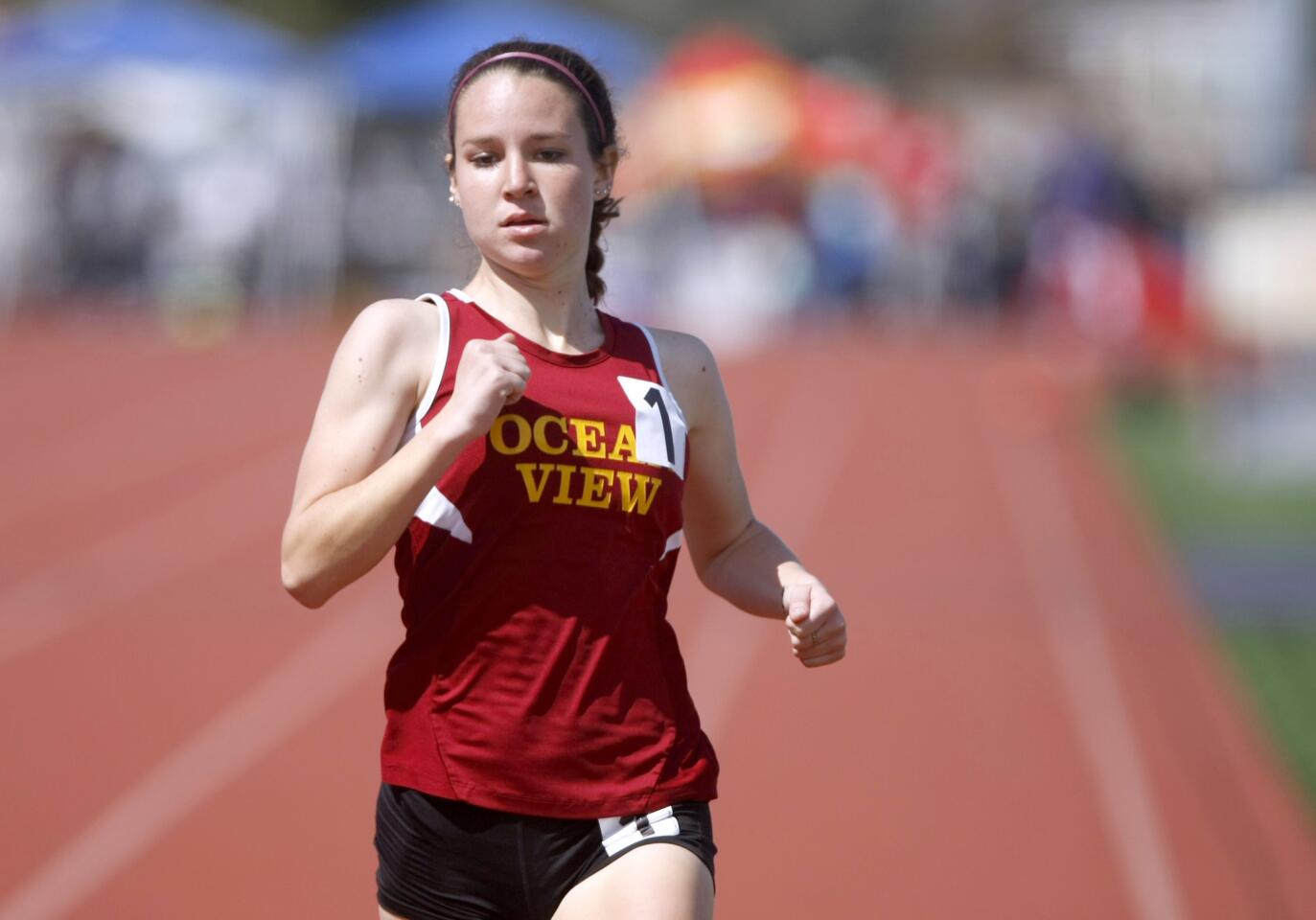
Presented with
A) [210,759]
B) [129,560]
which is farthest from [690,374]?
[129,560]

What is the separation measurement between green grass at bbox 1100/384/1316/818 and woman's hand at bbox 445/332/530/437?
207 inches

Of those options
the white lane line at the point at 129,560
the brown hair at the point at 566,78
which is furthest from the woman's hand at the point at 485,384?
the white lane line at the point at 129,560

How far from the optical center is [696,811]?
236cm

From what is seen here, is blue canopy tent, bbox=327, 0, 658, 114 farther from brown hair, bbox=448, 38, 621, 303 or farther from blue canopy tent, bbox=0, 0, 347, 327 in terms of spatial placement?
brown hair, bbox=448, 38, 621, 303

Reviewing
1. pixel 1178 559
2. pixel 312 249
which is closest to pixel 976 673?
pixel 1178 559

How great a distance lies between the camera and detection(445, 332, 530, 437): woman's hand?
6.77 ft

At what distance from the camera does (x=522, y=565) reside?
2238mm

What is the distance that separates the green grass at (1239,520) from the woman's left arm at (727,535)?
15.3 ft

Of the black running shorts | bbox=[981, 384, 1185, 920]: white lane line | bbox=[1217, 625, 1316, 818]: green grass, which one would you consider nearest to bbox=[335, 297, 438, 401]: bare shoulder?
the black running shorts

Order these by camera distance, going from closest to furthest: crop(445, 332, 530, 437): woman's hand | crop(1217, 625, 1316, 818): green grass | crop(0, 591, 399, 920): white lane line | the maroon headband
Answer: crop(445, 332, 530, 437): woman's hand
the maroon headband
crop(0, 591, 399, 920): white lane line
crop(1217, 625, 1316, 818): green grass

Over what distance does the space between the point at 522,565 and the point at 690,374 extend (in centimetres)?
41

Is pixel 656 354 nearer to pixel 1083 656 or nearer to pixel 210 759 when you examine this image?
pixel 210 759

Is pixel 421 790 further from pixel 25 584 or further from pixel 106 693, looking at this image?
pixel 25 584

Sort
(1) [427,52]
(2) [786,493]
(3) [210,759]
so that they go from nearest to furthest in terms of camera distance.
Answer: (3) [210,759], (2) [786,493], (1) [427,52]
